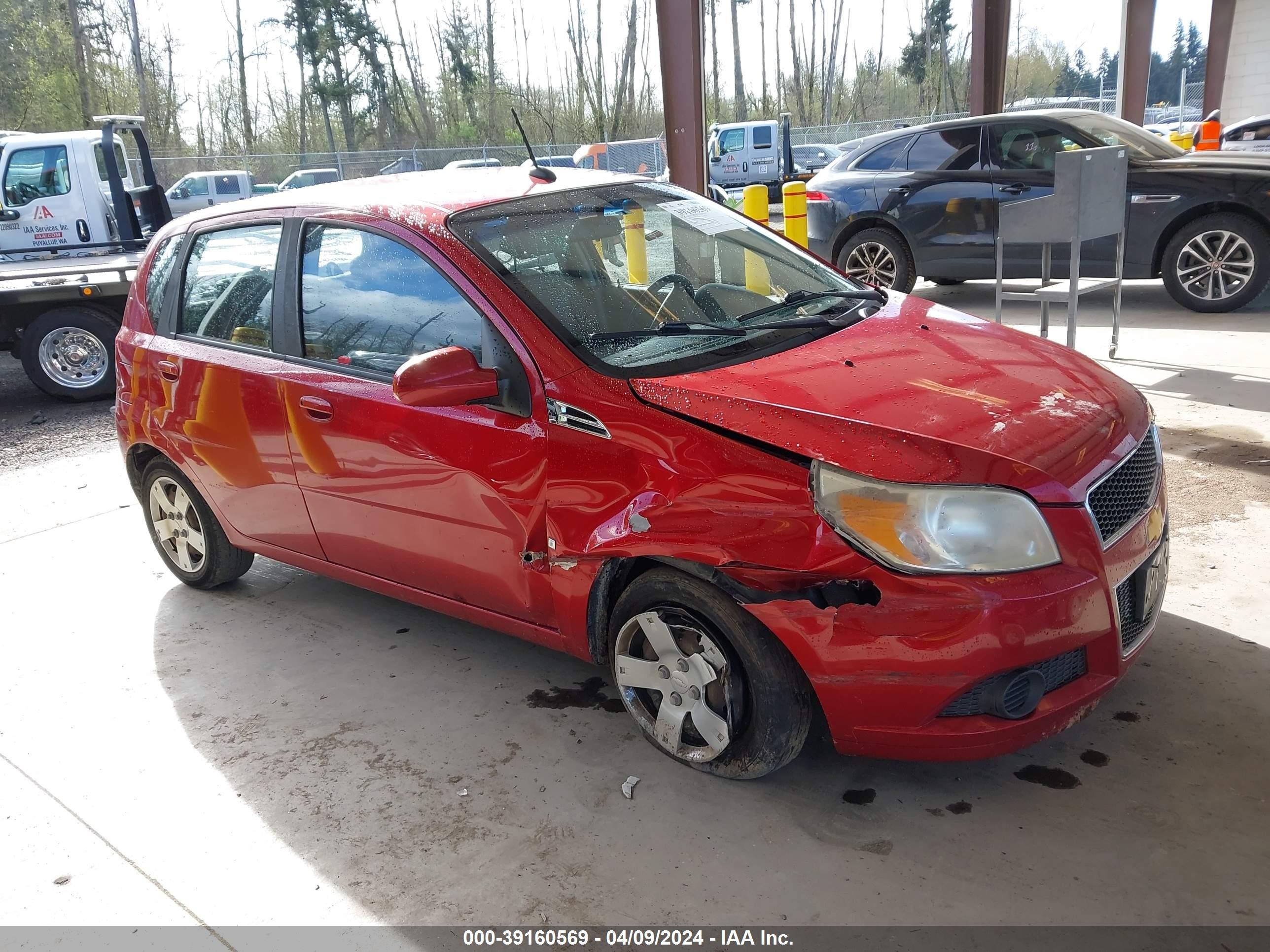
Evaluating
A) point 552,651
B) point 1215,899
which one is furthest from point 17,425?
point 1215,899

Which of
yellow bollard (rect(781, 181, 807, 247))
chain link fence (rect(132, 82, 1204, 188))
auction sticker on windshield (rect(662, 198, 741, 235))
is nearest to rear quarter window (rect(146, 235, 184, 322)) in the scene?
auction sticker on windshield (rect(662, 198, 741, 235))

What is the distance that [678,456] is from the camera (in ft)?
8.52

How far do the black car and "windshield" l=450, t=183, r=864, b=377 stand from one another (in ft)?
14.9

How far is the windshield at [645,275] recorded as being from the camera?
9.58 ft

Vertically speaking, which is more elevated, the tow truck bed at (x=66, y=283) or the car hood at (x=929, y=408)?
the car hood at (x=929, y=408)

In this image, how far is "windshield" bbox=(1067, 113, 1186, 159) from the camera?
27.3ft

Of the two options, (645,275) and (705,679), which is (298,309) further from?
(705,679)

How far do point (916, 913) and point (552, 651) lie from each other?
1711 millimetres

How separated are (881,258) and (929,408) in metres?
7.29

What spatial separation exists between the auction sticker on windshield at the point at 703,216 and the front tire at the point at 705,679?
1515 mm

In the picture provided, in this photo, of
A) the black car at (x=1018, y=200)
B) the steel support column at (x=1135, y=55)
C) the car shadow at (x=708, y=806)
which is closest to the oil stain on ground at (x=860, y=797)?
the car shadow at (x=708, y=806)

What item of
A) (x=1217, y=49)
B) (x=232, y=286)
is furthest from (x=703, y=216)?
(x=1217, y=49)

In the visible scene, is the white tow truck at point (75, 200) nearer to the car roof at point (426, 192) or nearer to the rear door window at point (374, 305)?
the car roof at point (426, 192)

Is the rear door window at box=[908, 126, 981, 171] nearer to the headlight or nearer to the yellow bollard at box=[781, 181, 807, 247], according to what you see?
the yellow bollard at box=[781, 181, 807, 247]
